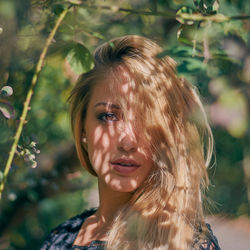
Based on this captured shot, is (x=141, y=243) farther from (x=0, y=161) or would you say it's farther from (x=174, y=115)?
(x=0, y=161)

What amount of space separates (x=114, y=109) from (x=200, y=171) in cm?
52

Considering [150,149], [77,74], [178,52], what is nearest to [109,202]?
[150,149]

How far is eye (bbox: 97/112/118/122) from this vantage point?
6.56 feet

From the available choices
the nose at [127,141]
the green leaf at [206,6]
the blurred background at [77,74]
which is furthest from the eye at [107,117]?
the green leaf at [206,6]

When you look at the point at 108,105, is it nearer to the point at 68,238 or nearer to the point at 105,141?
the point at 105,141

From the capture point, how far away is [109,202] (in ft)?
7.36

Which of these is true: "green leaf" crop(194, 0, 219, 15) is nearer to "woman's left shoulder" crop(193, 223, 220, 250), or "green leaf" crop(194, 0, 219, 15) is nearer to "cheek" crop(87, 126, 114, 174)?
"cheek" crop(87, 126, 114, 174)

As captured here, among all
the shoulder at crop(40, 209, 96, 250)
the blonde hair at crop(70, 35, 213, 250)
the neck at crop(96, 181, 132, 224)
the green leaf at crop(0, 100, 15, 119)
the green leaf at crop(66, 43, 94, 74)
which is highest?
the green leaf at crop(66, 43, 94, 74)

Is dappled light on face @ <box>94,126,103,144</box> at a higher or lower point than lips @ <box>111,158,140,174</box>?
higher

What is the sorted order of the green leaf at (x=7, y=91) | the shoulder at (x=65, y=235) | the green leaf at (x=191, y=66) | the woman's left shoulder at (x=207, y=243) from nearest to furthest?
the green leaf at (x=191, y=66), the green leaf at (x=7, y=91), the woman's left shoulder at (x=207, y=243), the shoulder at (x=65, y=235)

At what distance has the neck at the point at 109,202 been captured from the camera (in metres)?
2.19

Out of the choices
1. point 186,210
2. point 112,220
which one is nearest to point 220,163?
point 186,210

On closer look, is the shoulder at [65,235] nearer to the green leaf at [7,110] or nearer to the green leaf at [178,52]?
the green leaf at [7,110]

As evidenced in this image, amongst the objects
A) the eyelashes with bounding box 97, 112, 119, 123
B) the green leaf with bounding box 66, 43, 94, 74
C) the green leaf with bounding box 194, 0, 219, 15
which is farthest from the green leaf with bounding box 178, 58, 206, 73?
the eyelashes with bounding box 97, 112, 119, 123
